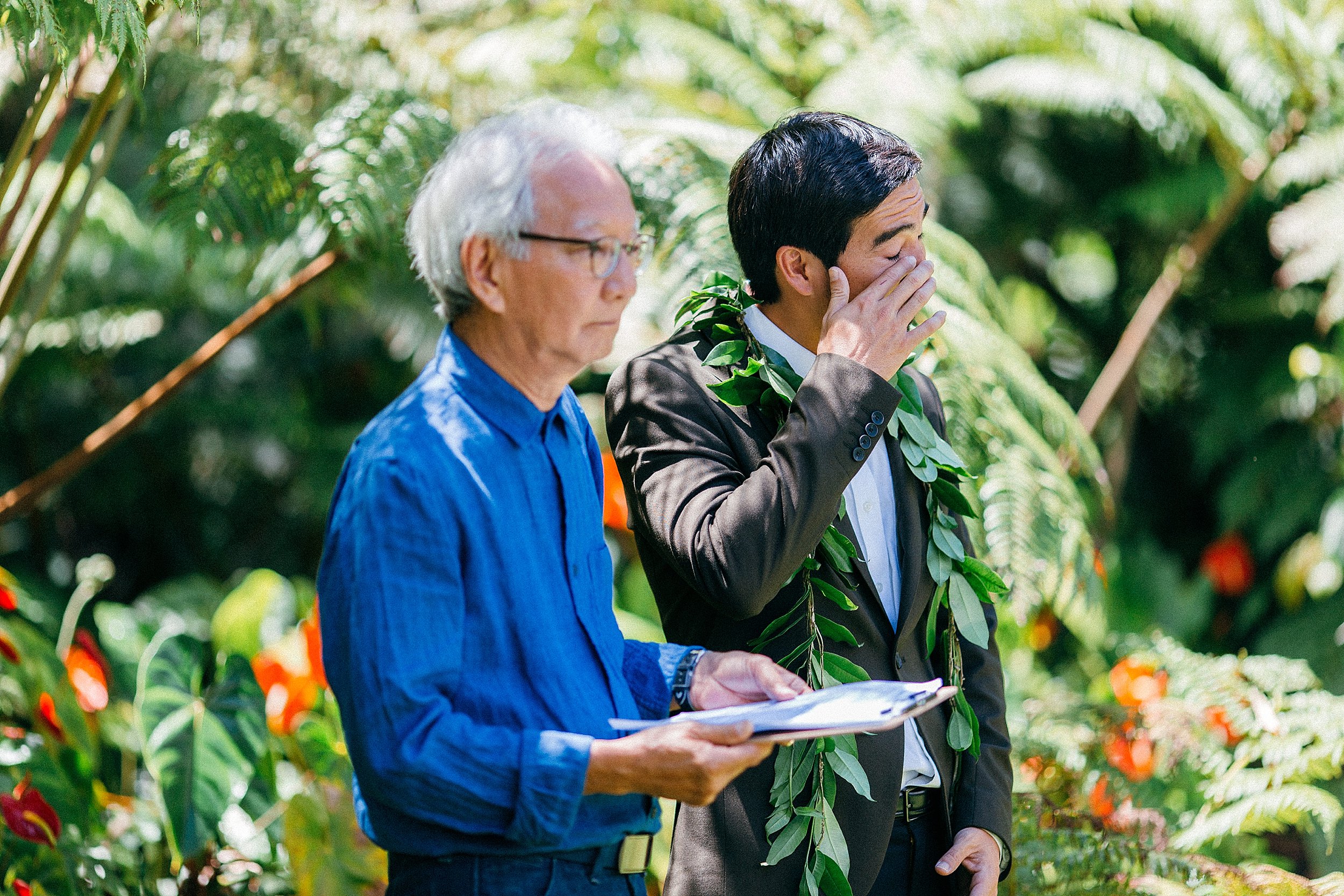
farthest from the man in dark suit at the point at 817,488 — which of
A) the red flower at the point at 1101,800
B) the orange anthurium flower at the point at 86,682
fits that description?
the orange anthurium flower at the point at 86,682

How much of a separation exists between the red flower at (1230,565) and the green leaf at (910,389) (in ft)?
11.4

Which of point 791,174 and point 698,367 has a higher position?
point 791,174

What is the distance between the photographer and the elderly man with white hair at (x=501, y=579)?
1.06 m

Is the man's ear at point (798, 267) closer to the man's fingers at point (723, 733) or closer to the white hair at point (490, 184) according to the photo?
the white hair at point (490, 184)

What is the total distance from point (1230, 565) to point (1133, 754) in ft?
7.45

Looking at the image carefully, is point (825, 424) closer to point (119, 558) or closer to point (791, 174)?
point (791, 174)

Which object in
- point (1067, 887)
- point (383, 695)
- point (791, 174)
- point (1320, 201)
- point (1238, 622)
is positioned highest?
point (791, 174)

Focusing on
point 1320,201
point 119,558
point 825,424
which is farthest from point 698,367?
point 119,558

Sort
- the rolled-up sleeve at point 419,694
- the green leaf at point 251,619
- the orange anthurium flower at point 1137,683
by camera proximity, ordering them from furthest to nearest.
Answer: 1. the green leaf at point 251,619
2. the orange anthurium flower at point 1137,683
3. the rolled-up sleeve at point 419,694

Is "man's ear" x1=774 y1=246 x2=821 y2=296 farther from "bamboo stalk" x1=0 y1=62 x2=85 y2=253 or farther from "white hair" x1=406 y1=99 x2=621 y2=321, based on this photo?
"bamboo stalk" x1=0 y1=62 x2=85 y2=253

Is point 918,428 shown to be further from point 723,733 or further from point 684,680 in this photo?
point 723,733

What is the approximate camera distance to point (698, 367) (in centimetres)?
157

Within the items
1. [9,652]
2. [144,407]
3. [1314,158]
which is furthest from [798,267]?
[1314,158]

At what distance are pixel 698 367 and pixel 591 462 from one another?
25cm
